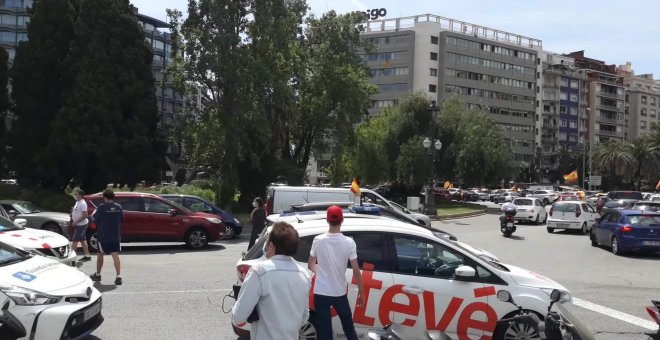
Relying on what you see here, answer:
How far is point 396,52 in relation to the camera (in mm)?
98500

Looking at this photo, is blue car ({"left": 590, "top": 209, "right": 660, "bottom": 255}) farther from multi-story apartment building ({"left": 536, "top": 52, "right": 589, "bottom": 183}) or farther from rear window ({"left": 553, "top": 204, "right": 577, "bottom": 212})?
multi-story apartment building ({"left": 536, "top": 52, "right": 589, "bottom": 183})

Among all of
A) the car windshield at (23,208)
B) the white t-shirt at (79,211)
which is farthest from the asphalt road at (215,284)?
the car windshield at (23,208)

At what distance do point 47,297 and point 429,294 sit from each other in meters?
4.03

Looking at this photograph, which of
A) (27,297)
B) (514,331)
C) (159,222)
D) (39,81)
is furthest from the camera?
(39,81)

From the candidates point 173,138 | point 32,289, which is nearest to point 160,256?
point 32,289

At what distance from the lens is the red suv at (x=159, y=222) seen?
16.9 m

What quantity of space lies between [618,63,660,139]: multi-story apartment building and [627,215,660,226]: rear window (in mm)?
131121

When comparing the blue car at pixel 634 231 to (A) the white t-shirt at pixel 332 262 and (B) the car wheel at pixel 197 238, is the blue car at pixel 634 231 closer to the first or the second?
(B) the car wheel at pixel 197 238

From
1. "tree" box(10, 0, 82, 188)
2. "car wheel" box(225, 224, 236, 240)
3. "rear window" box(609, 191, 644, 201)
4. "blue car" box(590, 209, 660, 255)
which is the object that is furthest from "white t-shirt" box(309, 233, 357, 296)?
"rear window" box(609, 191, 644, 201)

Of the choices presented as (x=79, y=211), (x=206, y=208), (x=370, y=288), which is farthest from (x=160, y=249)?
(x=370, y=288)

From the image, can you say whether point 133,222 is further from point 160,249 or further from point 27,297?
point 27,297

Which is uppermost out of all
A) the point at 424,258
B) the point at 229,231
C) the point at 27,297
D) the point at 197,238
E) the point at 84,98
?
the point at 84,98

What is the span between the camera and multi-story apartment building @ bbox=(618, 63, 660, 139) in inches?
5354

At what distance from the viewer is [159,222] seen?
56.3 ft
